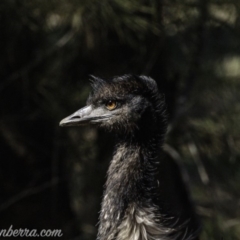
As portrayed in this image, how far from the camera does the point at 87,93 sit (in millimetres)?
7133

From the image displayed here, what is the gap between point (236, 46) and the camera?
6816 mm

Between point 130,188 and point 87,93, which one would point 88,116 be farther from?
point 87,93

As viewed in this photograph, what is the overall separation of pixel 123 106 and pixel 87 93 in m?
2.92

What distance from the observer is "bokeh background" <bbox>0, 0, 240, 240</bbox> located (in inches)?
258

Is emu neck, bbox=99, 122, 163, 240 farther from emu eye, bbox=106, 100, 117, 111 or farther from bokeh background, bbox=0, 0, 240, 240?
bokeh background, bbox=0, 0, 240, 240

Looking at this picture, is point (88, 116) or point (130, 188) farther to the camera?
point (88, 116)

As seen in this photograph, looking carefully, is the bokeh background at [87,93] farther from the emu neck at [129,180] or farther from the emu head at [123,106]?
the emu neck at [129,180]

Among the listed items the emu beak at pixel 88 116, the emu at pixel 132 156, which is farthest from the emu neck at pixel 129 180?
the emu beak at pixel 88 116

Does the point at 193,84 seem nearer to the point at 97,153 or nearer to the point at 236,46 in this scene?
the point at 236,46

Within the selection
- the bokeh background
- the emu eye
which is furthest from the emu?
the bokeh background

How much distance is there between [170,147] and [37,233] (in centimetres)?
142

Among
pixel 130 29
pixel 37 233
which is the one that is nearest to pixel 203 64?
pixel 130 29

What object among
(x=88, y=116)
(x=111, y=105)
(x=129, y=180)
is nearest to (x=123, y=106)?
(x=111, y=105)

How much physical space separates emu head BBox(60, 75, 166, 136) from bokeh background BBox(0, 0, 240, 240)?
223cm
